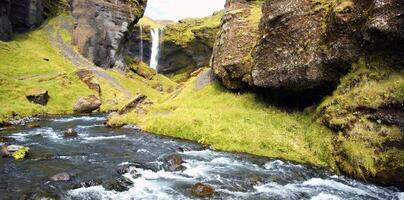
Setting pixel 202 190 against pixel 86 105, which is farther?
pixel 86 105

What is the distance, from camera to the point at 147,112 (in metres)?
40.9

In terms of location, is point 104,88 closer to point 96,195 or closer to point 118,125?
point 118,125

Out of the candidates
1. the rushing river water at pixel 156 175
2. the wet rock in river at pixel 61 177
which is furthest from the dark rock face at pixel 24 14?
the wet rock in river at pixel 61 177

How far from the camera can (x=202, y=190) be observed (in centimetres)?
1752

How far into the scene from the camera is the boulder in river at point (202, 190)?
17266 millimetres

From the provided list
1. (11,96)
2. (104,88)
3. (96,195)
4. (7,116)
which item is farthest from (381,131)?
(104,88)

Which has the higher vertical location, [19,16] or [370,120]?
[19,16]

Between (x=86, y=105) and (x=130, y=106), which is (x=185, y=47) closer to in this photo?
(x=86, y=105)

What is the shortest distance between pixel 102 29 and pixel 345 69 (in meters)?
85.0

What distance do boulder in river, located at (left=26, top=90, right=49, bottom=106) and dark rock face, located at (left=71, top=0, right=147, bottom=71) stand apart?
48.0 metres

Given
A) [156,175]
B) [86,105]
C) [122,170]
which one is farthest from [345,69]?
[86,105]

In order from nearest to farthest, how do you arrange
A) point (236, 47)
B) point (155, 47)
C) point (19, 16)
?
point (236, 47)
point (19, 16)
point (155, 47)

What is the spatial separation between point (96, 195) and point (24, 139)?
1631 centimetres

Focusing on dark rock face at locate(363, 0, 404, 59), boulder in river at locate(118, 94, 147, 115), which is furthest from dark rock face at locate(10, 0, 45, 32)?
dark rock face at locate(363, 0, 404, 59)
